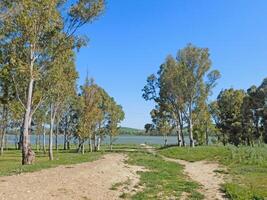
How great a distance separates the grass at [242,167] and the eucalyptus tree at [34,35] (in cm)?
1398

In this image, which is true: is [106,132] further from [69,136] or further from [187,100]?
[187,100]

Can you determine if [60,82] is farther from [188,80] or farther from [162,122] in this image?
[162,122]

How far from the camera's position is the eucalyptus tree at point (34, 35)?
26016 mm

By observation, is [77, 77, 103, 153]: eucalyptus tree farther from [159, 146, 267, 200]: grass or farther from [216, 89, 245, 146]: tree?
[216, 89, 245, 146]: tree

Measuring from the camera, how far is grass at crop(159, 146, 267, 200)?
15195 mm

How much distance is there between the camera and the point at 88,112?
53.7m

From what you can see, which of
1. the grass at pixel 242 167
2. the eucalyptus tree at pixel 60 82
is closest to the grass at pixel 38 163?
the eucalyptus tree at pixel 60 82

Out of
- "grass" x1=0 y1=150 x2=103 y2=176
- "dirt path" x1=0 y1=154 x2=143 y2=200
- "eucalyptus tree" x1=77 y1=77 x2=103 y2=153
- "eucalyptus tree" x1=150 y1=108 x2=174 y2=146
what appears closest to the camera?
"dirt path" x1=0 y1=154 x2=143 y2=200

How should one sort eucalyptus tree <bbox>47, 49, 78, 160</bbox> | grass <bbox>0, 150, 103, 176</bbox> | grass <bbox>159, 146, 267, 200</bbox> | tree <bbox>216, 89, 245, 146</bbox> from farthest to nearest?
tree <bbox>216, 89, 245, 146</bbox>
eucalyptus tree <bbox>47, 49, 78, 160</bbox>
grass <bbox>0, 150, 103, 176</bbox>
grass <bbox>159, 146, 267, 200</bbox>

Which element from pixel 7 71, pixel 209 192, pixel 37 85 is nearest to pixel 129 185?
pixel 209 192

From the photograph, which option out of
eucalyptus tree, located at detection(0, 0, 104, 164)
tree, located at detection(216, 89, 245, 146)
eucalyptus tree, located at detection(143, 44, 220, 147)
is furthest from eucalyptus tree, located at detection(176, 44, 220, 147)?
eucalyptus tree, located at detection(0, 0, 104, 164)

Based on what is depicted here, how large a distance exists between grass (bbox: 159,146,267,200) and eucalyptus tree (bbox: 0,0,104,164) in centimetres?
1398

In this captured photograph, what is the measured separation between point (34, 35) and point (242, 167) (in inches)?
671

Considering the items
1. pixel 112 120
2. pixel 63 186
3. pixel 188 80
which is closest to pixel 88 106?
pixel 188 80
